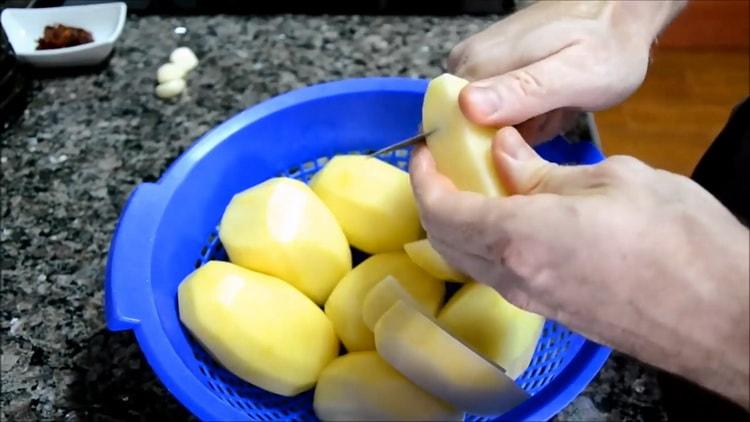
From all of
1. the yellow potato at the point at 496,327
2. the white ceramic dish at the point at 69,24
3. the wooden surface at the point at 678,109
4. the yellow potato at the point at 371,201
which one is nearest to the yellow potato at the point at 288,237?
the yellow potato at the point at 371,201

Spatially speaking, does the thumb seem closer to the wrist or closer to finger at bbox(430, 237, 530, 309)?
finger at bbox(430, 237, 530, 309)

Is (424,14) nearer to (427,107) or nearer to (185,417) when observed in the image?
(427,107)

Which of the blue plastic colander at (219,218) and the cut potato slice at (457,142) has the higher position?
the cut potato slice at (457,142)

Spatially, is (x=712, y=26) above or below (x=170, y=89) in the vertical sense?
below

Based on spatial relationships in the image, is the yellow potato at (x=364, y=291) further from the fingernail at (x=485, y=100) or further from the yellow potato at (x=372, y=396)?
the fingernail at (x=485, y=100)

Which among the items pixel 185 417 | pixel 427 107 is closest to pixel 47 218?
pixel 185 417

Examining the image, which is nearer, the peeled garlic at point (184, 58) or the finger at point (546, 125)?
the finger at point (546, 125)

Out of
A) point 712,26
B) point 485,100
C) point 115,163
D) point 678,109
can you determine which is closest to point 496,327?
point 485,100

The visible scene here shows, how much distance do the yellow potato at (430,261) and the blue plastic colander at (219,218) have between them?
11 centimetres

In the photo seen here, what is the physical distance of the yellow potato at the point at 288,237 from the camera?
0.72 m

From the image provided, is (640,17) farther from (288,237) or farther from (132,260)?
(132,260)

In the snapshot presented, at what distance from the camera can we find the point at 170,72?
38.9 inches

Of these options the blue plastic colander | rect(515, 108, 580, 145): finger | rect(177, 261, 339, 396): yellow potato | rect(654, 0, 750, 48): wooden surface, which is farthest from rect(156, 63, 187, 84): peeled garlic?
rect(654, 0, 750, 48): wooden surface

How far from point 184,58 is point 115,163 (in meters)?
0.18
